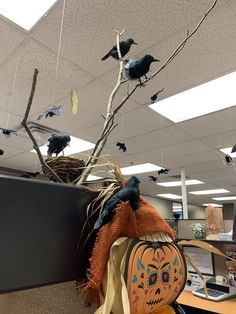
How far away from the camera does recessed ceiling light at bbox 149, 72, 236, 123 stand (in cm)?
215

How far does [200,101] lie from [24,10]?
1.74m

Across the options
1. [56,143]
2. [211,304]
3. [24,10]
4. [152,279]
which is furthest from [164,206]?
[152,279]

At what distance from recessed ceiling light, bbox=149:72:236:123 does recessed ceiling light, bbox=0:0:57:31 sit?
4.52 feet

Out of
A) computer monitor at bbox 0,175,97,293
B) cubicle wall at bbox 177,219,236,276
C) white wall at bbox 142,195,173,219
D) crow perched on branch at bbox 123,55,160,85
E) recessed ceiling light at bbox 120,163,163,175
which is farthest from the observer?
white wall at bbox 142,195,173,219

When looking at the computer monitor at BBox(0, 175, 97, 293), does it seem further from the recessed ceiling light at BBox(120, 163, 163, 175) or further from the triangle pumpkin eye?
the recessed ceiling light at BBox(120, 163, 163, 175)

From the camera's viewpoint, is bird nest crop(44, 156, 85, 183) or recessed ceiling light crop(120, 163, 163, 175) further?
recessed ceiling light crop(120, 163, 163, 175)

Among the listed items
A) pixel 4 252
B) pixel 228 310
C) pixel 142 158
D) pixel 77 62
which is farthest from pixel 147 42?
pixel 142 158

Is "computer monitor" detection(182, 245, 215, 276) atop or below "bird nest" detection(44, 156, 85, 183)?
below

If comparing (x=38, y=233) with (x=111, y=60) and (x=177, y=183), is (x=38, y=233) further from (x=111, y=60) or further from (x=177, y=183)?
(x=177, y=183)

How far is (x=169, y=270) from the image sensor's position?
382 millimetres

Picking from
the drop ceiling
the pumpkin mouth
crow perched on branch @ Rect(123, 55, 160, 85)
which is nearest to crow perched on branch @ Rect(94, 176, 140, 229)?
the pumpkin mouth

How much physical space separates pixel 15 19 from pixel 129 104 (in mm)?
1297

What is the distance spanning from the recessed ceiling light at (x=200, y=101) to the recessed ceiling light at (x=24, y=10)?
1.38 meters

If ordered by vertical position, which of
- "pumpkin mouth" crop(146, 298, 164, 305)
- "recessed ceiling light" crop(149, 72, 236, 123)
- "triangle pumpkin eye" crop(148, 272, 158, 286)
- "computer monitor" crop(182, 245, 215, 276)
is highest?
"recessed ceiling light" crop(149, 72, 236, 123)
